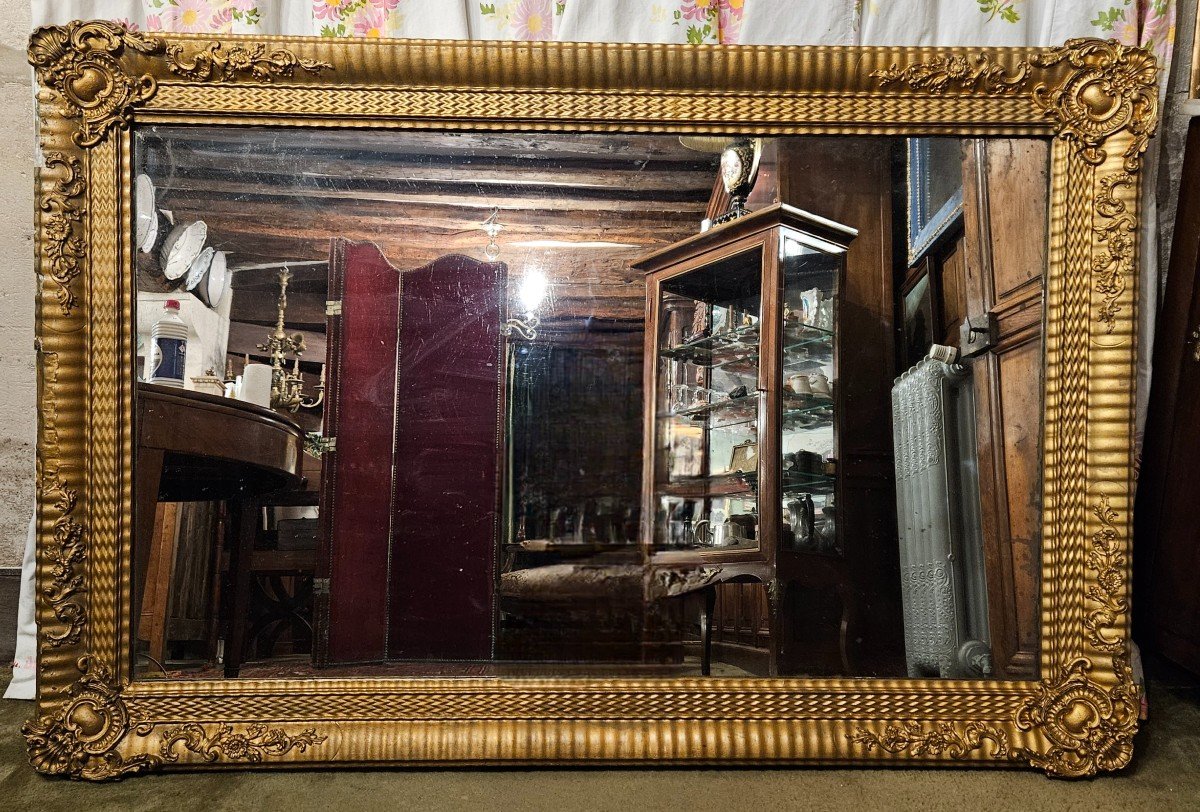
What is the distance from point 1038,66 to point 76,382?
1.88 m

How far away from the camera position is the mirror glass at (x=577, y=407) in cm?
164

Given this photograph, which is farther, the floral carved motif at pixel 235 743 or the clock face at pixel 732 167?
the clock face at pixel 732 167

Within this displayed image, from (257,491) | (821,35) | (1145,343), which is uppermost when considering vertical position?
(821,35)

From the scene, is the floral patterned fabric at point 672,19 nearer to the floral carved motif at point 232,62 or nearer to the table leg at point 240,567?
the floral carved motif at point 232,62

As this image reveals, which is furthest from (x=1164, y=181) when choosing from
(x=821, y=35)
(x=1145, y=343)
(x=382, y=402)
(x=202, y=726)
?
(x=202, y=726)

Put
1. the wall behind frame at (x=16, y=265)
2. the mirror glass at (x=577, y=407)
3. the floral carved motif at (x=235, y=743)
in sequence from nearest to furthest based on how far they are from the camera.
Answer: the floral carved motif at (x=235, y=743) < the mirror glass at (x=577, y=407) < the wall behind frame at (x=16, y=265)

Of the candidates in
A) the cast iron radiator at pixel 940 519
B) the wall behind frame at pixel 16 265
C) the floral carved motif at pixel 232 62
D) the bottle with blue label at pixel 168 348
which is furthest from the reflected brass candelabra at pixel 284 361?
the cast iron radiator at pixel 940 519

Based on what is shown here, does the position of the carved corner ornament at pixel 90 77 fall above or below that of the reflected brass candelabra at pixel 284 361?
above

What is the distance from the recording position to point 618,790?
1.48m

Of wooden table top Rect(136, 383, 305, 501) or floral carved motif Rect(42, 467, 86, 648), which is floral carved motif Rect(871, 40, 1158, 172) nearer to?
wooden table top Rect(136, 383, 305, 501)

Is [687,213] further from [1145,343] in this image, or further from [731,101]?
[1145,343]

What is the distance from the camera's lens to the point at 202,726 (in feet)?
5.11

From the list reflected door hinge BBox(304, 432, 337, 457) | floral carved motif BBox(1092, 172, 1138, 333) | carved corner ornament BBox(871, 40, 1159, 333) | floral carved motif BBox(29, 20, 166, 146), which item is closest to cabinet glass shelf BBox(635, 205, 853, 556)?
carved corner ornament BBox(871, 40, 1159, 333)

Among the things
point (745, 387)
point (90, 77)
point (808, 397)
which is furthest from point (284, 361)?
point (808, 397)
